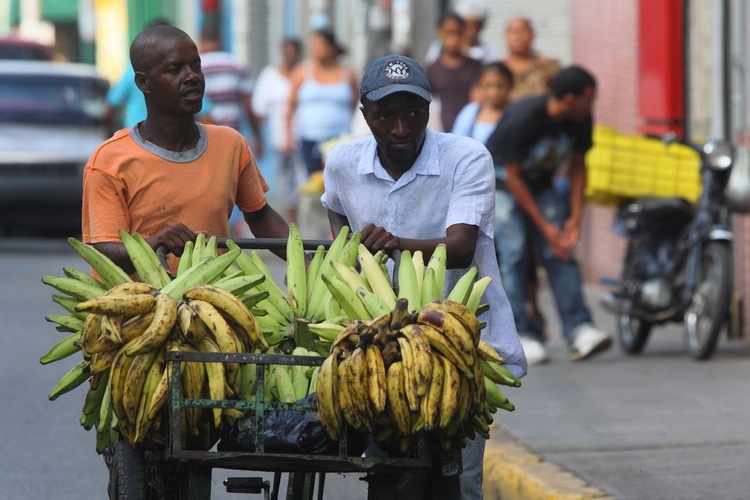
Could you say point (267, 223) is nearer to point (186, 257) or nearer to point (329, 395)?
point (186, 257)

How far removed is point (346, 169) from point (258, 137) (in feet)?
42.7

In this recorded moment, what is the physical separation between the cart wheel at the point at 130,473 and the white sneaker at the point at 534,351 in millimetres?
5627

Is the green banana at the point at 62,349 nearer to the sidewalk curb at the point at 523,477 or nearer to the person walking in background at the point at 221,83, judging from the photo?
the sidewalk curb at the point at 523,477

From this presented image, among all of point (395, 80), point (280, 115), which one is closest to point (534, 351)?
point (395, 80)

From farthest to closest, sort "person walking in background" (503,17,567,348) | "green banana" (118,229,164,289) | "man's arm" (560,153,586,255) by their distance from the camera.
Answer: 1. "person walking in background" (503,17,567,348)
2. "man's arm" (560,153,586,255)
3. "green banana" (118,229,164,289)

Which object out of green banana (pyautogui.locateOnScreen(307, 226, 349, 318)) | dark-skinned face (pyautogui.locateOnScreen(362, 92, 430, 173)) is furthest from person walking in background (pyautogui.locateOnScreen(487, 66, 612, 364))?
green banana (pyautogui.locateOnScreen(307, 226, 349, 318))

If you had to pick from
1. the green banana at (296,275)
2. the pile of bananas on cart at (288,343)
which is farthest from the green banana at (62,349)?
the green banana at (296,275)

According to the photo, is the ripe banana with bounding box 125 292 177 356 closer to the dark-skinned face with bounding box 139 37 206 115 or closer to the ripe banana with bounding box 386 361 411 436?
the ripe banana with bounding box 386 361 411 436

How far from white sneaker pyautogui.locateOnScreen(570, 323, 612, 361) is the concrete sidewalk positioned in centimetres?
8

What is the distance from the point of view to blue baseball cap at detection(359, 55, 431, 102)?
15.4ft

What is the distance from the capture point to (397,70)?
4742 mm

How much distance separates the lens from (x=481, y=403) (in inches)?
162

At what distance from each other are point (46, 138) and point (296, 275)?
1377cm

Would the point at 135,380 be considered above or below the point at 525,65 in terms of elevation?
below
